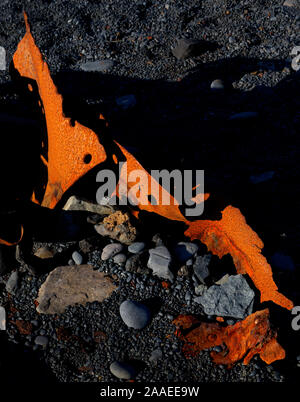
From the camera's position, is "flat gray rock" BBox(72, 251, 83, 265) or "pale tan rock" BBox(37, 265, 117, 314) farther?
"flat gray rock" BBox(72, 251, 83, 265)

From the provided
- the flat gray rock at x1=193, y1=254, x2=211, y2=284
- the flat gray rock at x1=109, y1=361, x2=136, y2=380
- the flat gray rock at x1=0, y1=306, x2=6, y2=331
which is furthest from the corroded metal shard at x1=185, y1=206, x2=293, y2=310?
the flat gray rock at x1=0, y1=306, x2=6, y2=331

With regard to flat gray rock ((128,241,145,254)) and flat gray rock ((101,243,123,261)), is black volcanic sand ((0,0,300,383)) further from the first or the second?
flat gray rock ((128,241,145,254))

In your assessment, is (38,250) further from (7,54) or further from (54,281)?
(7,54)

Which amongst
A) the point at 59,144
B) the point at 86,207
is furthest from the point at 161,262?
the point at 59,144

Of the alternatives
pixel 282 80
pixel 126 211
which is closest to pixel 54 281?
pixel 126 211

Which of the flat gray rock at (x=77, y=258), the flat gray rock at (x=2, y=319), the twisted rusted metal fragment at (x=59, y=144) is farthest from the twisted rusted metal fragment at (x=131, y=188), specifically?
the flat gray rock at (x=2, y=319)

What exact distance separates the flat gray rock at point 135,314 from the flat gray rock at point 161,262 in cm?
22

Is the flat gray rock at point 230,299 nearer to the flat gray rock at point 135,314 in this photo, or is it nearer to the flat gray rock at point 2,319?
the flat gray rock at point 135,314

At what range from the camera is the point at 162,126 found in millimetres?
3459

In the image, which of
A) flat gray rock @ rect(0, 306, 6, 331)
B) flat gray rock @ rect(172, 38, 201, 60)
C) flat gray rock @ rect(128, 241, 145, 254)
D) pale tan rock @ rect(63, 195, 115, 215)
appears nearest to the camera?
flat gray rock @ rect(0, 306, 6, 331)

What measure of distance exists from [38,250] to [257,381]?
1.44 metres

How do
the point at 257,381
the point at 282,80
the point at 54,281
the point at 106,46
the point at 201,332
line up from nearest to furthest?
1. the point at 257,381
2. the point at 201,332
3. the point at 54,281
4. the point at 282,80
5. the point at 106,46

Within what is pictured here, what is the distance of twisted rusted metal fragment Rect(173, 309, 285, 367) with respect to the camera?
80.4 inches
